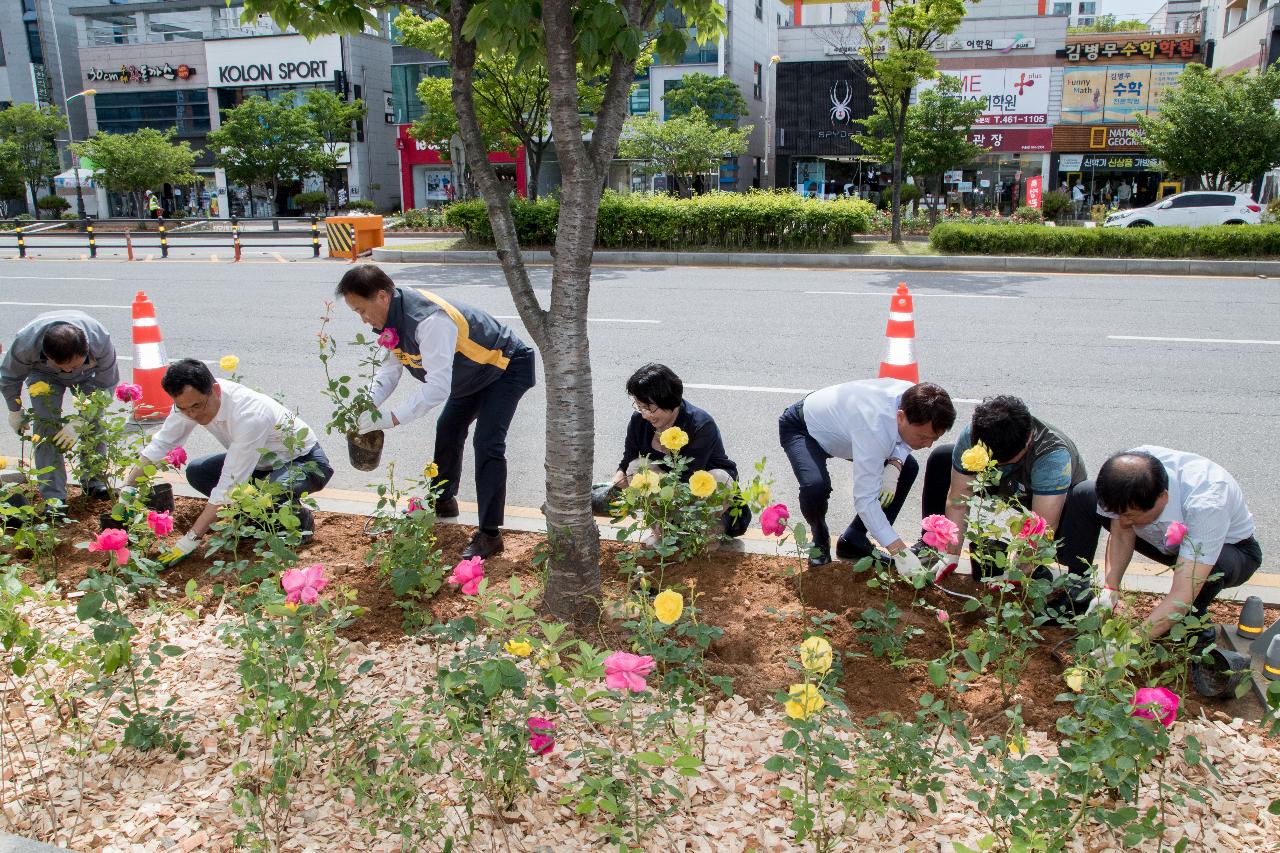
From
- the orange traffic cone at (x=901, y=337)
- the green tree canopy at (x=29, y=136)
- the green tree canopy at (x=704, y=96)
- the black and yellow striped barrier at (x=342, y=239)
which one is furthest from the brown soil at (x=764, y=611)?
the green tree canopy at (x=29, y=136)

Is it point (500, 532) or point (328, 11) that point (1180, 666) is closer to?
point (500, 532)

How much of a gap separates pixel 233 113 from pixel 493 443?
115ft

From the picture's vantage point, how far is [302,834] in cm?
246

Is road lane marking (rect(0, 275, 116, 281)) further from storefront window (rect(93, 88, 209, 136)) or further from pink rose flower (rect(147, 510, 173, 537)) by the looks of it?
storefront window (rect(93, 88, 209, 136))

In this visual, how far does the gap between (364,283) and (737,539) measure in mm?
1916

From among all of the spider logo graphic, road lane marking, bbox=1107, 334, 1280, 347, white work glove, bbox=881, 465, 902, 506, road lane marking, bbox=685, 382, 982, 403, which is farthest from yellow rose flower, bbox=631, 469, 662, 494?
the spider logo graphic

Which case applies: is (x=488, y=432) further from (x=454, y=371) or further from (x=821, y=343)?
(x=821, y=343)

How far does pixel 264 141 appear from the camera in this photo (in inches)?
1383

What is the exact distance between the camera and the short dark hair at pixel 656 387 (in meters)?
3.93

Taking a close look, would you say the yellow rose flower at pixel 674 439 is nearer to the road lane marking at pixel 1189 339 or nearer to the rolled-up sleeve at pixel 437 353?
the rolled-up sleeve at pixel 437 353

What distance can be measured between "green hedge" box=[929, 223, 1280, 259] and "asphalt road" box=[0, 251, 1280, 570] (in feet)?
6.39

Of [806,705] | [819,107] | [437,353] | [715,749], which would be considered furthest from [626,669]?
[819,107]

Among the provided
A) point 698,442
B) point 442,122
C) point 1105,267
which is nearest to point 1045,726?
point 698,442

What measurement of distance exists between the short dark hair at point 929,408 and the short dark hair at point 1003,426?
0.13m
